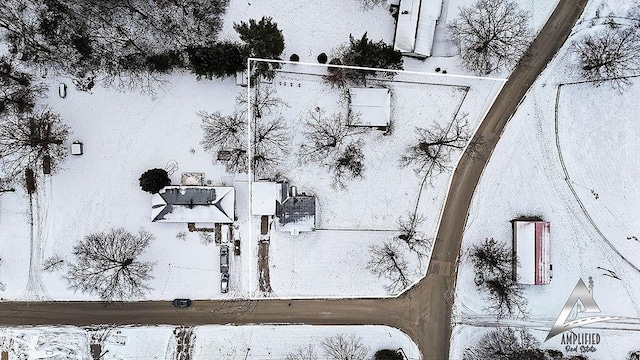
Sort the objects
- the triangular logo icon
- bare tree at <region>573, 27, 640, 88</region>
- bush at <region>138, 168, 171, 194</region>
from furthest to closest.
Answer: the triangular logo icon
bare tree at <region>573, 27, 640, 88</region>
bush at <region>138, 168, 171, 194</region>

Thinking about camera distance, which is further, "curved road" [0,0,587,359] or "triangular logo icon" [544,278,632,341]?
"triangular logo icon" [544,278,632,341]

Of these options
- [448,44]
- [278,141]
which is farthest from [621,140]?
[278,141]

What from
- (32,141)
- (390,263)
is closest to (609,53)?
(390,263)

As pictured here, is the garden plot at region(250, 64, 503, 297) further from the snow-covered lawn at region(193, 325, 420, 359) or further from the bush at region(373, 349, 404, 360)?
the bush at region(373, 349, 404, 360)

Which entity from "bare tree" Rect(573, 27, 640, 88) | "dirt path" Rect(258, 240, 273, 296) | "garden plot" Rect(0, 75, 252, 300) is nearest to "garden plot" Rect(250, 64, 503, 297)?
"dirt path" Rect(258, 240, 273, 296)

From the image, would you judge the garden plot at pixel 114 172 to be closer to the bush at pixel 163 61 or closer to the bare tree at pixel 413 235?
the bush at pixel 163 61

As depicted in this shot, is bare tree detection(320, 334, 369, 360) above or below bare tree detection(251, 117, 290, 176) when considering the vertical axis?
below

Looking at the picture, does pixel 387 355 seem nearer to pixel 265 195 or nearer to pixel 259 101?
pixel 265 195
